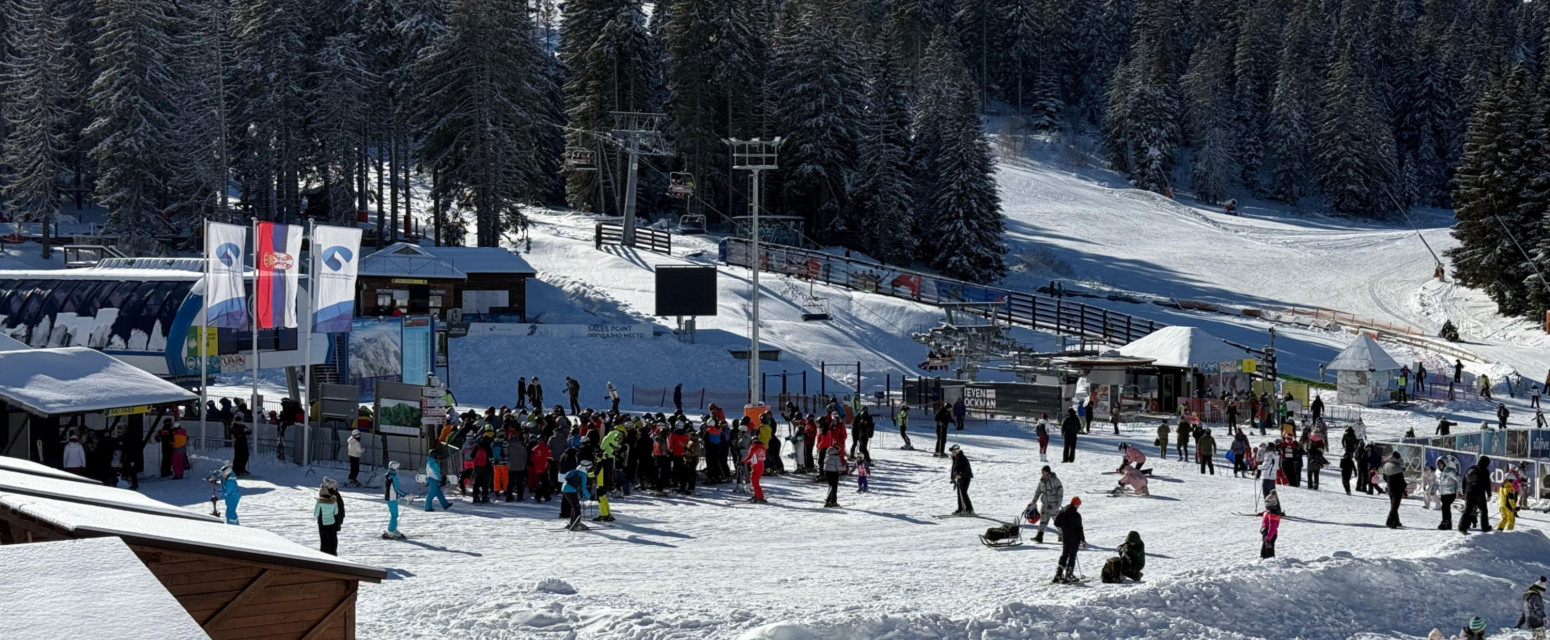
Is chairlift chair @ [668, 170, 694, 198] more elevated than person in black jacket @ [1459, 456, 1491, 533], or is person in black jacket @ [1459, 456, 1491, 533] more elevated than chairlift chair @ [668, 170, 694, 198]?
chairlift chair @ [668, 170, 694, 198]

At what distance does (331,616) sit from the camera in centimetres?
949

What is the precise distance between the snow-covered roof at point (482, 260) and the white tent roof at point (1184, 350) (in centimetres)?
2019

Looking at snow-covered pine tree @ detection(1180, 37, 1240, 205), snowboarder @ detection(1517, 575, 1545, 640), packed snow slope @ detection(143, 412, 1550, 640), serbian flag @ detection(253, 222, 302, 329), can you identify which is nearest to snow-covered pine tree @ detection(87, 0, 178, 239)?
serbian flag @ detection(253, 222, 302, 329)

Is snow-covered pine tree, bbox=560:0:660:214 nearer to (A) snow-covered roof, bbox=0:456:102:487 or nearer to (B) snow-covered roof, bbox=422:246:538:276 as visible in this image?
(B) snow-covered roof, bbox=422:246:538:276

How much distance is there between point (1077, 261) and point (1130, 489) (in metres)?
50.0

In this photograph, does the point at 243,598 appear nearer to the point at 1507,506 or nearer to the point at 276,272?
the point at 276,272

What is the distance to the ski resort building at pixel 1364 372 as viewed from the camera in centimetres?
4141

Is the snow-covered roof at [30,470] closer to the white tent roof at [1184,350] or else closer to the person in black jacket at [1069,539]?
the person in black jacket at [1069,539]

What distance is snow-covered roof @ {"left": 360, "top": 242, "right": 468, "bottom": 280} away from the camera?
151 ft

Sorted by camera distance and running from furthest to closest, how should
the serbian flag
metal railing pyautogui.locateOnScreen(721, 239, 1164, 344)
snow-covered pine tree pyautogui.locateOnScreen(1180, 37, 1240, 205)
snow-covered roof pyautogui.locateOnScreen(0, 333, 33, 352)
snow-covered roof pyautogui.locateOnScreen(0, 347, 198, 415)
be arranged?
snow-covered pine tree pyautogui.locateOnScreen(1180, 37, 1240, 205) → metal railing pyautogui.locateOnScreen(721, 239, 1164, 344) → the serbian flag → snow-covered roof pyautogui.locateOnScreen(0, 333, 33, 352) → snow-covered roof pyautogui.locateOnScreen(0, 347, 198, 415)

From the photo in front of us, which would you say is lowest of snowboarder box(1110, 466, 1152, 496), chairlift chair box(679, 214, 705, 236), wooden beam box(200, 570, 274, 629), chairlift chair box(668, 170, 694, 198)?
snowboarder box(1110, 466, 1152, 496)

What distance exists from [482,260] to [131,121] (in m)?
17.3

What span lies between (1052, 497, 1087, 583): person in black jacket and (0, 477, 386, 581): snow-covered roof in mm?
9504

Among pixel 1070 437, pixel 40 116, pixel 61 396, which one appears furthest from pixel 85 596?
pixel 40 116
